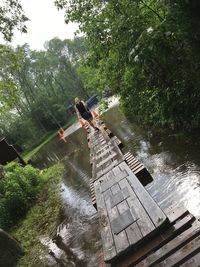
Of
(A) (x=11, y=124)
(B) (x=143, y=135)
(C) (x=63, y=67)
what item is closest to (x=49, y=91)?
(C) (x=63, y=67)

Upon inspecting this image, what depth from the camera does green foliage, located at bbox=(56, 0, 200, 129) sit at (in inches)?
233

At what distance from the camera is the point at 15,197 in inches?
441

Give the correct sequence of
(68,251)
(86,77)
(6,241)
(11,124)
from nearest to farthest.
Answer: (68,251) → (6,241) → (86,77) → (11,124)

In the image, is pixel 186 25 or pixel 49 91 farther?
pixel 49 91

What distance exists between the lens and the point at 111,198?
5387 millimetres

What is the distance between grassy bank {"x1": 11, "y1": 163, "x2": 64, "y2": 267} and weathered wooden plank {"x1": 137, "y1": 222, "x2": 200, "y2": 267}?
3.98 meters

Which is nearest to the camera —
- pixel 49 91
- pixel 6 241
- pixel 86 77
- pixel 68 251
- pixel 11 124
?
pixel 68 251

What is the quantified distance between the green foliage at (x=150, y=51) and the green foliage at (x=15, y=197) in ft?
17.8

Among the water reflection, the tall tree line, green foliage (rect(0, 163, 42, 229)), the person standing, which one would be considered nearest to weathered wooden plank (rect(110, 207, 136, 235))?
the water reflection

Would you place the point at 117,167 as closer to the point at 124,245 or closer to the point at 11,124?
the point at 124,245

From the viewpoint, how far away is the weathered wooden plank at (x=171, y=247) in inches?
138

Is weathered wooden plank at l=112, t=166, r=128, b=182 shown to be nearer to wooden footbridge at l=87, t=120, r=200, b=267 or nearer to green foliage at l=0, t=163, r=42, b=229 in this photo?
wooden footbridge at l=87, t=120, r=200, b=267

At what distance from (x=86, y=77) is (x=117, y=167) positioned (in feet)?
39.0

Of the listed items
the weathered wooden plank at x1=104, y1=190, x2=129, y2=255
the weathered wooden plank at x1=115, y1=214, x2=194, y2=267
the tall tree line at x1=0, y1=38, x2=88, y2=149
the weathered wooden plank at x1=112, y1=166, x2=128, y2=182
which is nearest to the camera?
the weathered wooden plank at x1=115, y1=214, x2=194, y2=267
